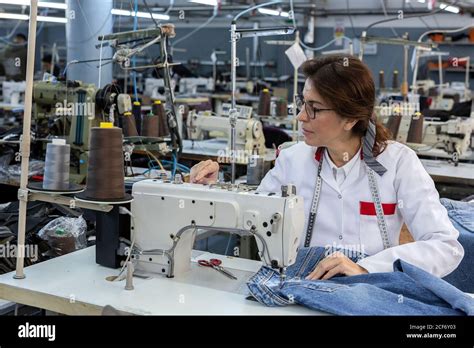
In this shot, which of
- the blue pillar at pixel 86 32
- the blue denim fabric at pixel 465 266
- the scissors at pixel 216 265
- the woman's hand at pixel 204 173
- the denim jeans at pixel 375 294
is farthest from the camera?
the blue pillar at pixel 86 32

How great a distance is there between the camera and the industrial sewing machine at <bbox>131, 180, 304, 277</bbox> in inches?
70.4

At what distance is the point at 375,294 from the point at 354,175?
25.5 inches

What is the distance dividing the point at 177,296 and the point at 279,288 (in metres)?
0.29

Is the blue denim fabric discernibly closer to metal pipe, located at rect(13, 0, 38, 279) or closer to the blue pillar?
metal pipe, located at rect(13, 0, 38, 279)

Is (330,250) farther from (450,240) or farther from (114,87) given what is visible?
(114,87)

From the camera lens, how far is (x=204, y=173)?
7.23 feet

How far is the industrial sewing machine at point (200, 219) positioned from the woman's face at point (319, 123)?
0.36 metres

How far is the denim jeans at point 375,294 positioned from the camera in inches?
61.4

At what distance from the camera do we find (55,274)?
6.24ft

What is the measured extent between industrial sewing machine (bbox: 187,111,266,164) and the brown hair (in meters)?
2.20

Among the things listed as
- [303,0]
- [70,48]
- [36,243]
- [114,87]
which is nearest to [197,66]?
[303,0]

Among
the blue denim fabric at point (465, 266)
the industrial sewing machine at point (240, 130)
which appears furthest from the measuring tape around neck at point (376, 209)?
the industrial sewing machine at point (240, 130)

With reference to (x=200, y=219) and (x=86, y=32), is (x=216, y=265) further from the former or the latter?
(x=86, y=32)

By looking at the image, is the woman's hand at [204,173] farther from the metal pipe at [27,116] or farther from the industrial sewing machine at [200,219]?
the metal pipe at [27,116]
